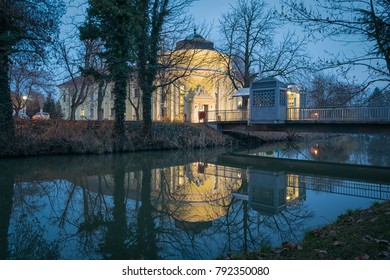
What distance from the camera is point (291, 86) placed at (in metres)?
25.7

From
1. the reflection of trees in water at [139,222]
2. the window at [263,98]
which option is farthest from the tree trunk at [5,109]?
the window at [263,98]

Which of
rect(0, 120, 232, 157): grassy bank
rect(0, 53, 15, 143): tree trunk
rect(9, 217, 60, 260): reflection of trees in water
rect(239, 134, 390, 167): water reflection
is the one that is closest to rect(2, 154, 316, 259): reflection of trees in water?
rect(9, 217, 60, 260): reflection of trees in water

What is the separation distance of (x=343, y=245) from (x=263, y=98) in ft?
66.0

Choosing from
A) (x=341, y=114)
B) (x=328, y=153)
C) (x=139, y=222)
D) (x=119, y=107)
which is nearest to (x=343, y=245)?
(x=139, y=222)

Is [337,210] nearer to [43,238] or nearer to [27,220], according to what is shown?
[43,238]

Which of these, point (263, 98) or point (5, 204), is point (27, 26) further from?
point (263, 98)

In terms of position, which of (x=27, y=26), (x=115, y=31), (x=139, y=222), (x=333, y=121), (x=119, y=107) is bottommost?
(x=139, y=222)

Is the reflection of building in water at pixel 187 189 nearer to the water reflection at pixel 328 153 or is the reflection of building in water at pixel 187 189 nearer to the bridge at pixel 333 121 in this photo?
the bridge at pixel 333 121

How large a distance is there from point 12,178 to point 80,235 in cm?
781

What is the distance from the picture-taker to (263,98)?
24.2m

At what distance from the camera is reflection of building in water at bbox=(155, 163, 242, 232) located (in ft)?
26.9

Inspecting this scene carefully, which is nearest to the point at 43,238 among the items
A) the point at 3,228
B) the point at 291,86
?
the point at 3,228

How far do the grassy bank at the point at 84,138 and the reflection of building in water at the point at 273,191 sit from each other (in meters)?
10.7

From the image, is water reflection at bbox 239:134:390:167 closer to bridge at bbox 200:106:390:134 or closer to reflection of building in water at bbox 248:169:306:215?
bridge at bbox 200:106:390:134
